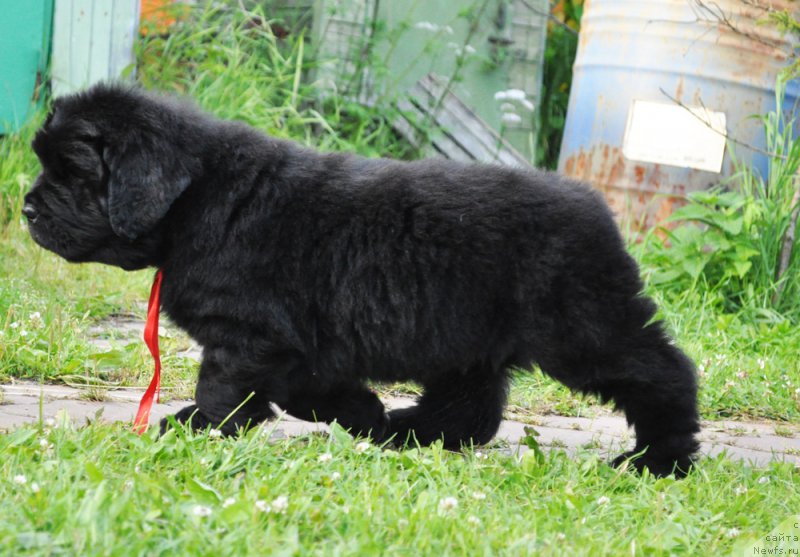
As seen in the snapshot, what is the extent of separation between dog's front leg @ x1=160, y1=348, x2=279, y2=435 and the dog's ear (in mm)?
416

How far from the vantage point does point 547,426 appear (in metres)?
3.73

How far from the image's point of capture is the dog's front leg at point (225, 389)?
2.86 metres

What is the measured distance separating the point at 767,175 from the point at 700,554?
14.4 feet

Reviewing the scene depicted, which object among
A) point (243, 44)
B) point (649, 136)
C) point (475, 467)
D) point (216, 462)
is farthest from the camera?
point (243, 44)

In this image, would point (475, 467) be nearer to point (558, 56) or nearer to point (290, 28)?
point (290, 28)

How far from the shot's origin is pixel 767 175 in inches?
243

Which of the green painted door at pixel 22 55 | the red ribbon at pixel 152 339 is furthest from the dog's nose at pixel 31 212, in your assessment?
the green painted door at pixel 22 55

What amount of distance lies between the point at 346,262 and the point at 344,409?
0.52 m

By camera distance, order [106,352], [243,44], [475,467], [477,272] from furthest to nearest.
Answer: [243,44], [106,352], [477,272], [475,467]

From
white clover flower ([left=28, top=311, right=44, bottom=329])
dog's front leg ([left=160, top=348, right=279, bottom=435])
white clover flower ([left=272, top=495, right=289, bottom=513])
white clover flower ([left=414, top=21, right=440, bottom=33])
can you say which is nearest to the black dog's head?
dog's front leg ([left=160, top=348, right=279, bottom=435])

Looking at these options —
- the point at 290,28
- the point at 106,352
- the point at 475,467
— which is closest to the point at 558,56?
the point at 290,28

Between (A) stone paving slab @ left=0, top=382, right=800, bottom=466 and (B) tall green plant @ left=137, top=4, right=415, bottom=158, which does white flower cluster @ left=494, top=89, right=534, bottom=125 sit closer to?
(B) tall green plant @ left=137, top=4, right=415, bottom=158

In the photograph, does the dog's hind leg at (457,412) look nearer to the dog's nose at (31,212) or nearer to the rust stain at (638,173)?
the dog's nose at (31,212)

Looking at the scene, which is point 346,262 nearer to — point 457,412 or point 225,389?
point 225,389
